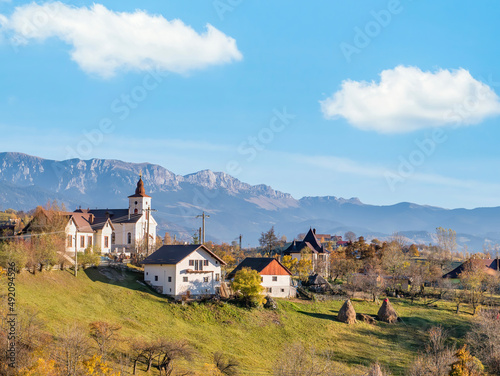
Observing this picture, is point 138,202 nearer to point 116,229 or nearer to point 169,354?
point 116,229

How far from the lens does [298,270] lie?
317 feet

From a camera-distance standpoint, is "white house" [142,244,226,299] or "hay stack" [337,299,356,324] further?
"hay stack" [337,299,356,324]

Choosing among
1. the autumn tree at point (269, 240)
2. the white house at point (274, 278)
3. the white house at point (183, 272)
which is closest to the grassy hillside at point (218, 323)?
the white house at point (183, 272)

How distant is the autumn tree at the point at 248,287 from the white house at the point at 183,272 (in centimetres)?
301

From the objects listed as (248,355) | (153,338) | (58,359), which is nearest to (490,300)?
(248,355)

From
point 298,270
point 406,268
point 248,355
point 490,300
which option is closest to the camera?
point 248,355

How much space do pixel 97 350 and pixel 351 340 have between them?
31.9 meters

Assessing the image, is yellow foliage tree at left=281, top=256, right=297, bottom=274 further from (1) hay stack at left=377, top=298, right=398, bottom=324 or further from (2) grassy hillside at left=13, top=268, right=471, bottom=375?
(1) hay stack at left=377, top=298, right=398, bottom=324

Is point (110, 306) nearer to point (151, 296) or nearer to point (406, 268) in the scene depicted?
point (151, 296)

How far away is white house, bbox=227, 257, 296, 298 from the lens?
78312mm

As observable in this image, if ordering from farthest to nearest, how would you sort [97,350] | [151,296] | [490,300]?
1. [490,300]
2. [151,296]
3. [97,350]

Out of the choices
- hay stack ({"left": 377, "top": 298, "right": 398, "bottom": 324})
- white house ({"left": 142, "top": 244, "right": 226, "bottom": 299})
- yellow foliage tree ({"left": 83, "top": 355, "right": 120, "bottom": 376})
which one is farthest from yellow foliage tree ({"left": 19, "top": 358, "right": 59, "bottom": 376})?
hay stack ({"left": 377, "top": 298, "right": 398, "bottom": 324})

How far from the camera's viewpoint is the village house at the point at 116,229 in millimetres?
82881

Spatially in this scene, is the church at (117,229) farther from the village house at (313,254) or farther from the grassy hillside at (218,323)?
the village house at (313,254)
